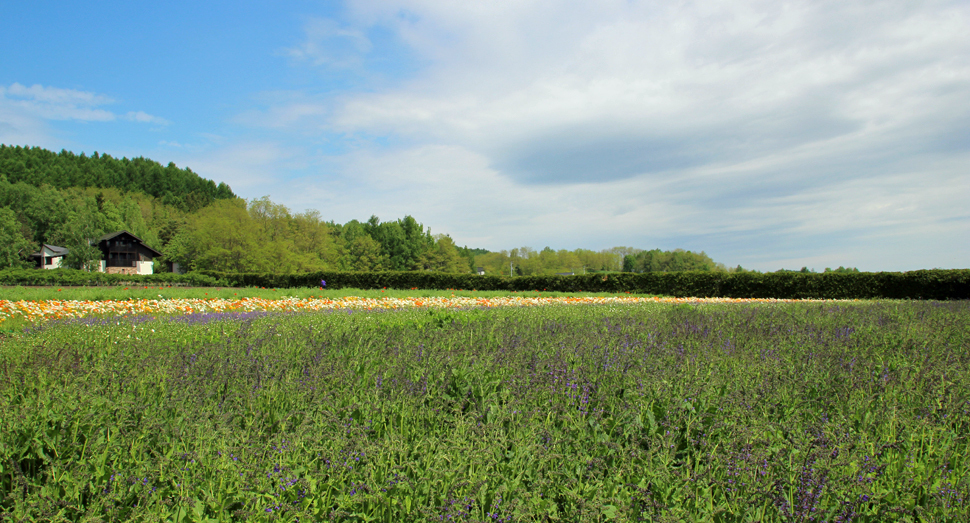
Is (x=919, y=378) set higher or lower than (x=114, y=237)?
lower

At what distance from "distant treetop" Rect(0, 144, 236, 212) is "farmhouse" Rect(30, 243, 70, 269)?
19.1 meters

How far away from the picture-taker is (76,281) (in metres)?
28.3

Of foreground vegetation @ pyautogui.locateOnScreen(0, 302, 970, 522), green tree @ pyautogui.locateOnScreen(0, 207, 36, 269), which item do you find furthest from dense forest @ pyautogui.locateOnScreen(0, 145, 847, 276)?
foreground vegetation @ pyautogui.locateOnScreen(0, 302, 970, 522)

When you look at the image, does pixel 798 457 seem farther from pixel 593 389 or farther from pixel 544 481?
pixel 544 481

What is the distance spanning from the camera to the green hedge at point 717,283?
18.1 metres

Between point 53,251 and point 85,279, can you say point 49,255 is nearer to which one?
point 53,251

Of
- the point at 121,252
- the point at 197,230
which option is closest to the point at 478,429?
the point at 197,230

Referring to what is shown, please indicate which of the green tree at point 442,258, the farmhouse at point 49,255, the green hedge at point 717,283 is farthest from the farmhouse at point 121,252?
the green hedge at point 717,283

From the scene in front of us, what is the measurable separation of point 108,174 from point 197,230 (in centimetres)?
5696

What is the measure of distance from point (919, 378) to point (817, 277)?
18364 millimetres

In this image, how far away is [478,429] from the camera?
8.18 ft

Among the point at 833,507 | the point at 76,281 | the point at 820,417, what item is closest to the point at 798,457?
the point at 833,507

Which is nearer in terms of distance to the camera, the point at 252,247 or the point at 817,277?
the point at 817,277

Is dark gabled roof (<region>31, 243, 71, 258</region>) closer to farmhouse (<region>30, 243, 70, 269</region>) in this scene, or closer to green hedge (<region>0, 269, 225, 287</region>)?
farmhouse (<region>30, 243, 70, 269</region>)
